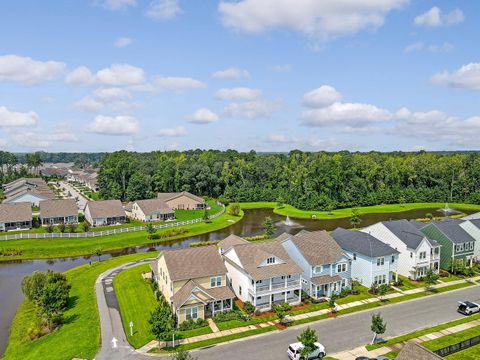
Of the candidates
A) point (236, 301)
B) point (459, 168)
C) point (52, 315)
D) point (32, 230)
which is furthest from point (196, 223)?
point (459, 168)

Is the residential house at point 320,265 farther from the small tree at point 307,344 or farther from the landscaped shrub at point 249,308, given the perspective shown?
the small tree at point 307,344

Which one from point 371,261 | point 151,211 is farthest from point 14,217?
point 371,261

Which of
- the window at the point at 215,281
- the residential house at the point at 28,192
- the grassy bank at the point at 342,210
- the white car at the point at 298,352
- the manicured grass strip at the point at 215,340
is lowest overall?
the manicured grass strip at the point at 215,340

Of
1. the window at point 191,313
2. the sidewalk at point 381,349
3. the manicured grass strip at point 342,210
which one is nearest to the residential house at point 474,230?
the sidewalk at point 381,349

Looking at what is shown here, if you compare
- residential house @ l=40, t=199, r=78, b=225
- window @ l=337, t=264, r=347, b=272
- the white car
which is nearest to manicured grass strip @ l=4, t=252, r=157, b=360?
the white car

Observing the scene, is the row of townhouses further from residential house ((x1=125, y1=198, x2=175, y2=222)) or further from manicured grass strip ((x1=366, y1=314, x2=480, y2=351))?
residential house ((x1=125, y1=198, x2=175, y2=222))

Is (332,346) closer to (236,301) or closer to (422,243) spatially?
(236,301)
